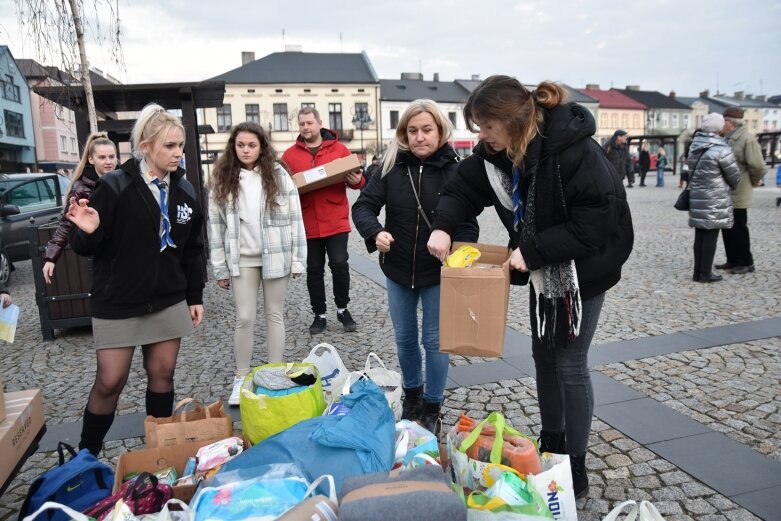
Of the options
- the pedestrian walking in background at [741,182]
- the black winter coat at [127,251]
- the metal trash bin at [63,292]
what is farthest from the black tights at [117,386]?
the pedestrian walking in background at [741,182]

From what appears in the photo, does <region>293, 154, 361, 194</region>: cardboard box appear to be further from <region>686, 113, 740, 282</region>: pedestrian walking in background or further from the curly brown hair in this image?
<region>686, 113, 740, 282</region>: pedestrian walking in background

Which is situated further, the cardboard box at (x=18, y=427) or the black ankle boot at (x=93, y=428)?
the black ankle boot at (x=93, y=428)

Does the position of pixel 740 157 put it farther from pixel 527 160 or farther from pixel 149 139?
pixel 149 139

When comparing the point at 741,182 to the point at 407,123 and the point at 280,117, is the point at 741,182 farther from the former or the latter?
the point at 280,117

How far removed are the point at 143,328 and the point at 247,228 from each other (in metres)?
1.33

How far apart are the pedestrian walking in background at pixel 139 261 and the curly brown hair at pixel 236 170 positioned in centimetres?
94

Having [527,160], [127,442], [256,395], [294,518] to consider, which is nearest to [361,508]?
[294,518]

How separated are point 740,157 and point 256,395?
7110 millimetres

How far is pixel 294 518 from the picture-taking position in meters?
1.87

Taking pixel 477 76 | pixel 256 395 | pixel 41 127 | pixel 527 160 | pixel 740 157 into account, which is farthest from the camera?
pixel 477 76

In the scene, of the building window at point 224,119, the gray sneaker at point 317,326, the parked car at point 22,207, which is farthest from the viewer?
the building window at point 224,119

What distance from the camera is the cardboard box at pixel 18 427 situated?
2494mm

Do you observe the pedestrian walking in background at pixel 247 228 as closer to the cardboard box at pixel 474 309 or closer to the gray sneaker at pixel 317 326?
the gray sneaker at pixel 317 326

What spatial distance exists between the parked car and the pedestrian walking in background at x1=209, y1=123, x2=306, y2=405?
21.9 ft
